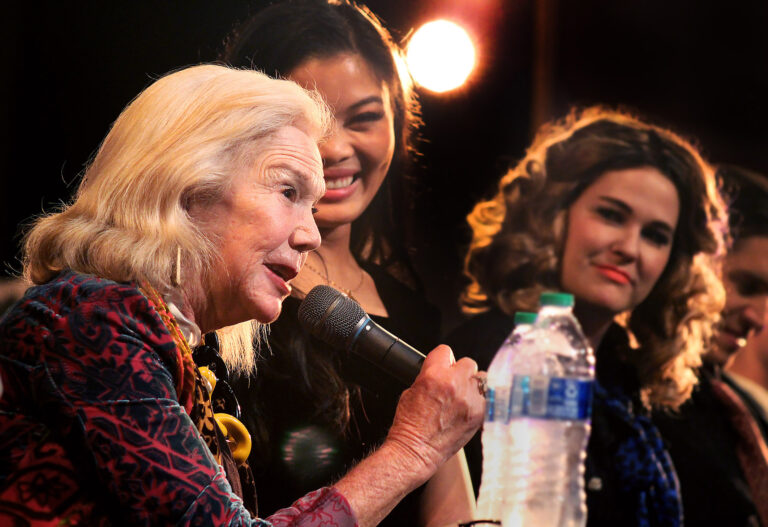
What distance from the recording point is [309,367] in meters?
2.15

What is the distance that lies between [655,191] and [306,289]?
1.40 metres

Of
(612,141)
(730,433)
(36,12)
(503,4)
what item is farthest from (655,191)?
(36,12)

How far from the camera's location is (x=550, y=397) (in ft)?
5.65

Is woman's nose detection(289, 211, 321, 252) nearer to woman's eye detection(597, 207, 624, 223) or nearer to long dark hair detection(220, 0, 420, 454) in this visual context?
long dark hair detection(220, 0, 420, 454)

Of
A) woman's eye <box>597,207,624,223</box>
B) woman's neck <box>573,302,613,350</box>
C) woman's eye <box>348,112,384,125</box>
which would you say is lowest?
woman's neck <box>573,302,613,350</box>

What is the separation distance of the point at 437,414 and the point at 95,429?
25.5 inches

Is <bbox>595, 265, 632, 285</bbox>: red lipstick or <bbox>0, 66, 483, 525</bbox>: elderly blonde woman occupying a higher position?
<bbox>595, 265, 632, 285</bbox>: red lipstick

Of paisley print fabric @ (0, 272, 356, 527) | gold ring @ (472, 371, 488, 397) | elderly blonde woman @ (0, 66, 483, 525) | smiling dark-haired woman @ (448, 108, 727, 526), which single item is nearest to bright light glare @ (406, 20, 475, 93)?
smiling dark-haired woman @ (448, 108, 727, 526)

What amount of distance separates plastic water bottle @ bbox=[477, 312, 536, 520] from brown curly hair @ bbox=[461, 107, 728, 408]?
689 millimetres

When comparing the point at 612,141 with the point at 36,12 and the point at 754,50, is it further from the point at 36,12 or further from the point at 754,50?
the point at 36,12

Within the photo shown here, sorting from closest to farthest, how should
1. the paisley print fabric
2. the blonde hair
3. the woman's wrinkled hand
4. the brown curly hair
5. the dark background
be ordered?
1. the paisley print fabric
2. the blonde hair
3. the woman's wrinkled hand
4. the dark background
5. the brown curly hair

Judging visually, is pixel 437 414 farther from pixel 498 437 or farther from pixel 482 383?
pixel 498 437

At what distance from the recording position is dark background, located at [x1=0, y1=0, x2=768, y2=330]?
2090mm

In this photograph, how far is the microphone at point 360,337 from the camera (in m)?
1.73
